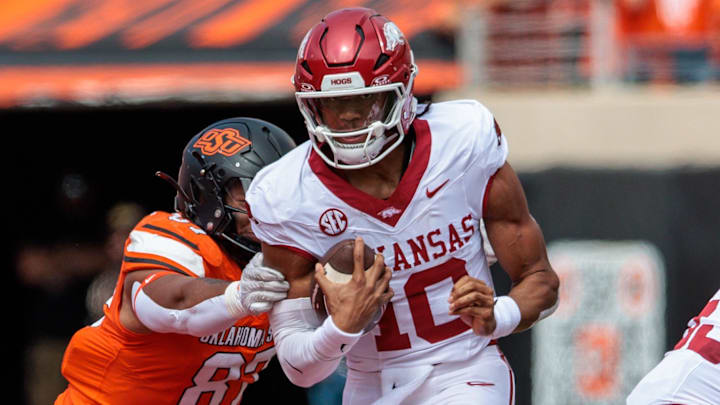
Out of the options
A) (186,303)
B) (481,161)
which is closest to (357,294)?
(481,161)

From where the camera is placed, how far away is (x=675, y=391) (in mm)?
3139

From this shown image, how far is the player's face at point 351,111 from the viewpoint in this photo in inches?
139

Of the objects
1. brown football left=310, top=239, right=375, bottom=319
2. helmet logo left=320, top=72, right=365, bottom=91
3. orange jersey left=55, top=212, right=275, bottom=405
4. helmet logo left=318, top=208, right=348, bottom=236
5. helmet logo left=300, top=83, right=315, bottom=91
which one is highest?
helmet logo left=320, top=72, right=365, bottom=91

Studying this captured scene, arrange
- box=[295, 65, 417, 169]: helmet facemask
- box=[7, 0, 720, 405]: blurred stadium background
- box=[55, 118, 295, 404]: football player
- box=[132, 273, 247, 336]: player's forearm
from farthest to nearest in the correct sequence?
box=[7, 0, 720, 405]: blurred stadium background < box=[55, 118, 295, 404]: football player < box=[132, 273, 247, 336]: player's forearm < box=[295, 65, 417, 169]: helmet facemask

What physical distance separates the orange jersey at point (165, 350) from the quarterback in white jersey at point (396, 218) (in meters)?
0.51

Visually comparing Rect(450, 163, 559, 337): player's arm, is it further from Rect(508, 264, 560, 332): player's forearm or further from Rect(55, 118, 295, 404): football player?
Rect(55, 118, 295, 404): football player

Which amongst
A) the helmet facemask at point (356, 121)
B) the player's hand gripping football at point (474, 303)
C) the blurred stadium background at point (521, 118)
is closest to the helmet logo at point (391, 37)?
the helmet facemask at point (356, 121)

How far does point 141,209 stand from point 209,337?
6.77 m

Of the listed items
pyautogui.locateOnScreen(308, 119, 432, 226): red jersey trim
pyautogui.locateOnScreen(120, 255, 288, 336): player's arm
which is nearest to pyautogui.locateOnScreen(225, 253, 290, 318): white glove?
pyautogui.locateOnScreen(120, 255, 288, 336): player's arm

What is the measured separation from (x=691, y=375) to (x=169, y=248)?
170 centimetres

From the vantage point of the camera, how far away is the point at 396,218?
11.7ft

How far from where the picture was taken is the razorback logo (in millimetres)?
4246

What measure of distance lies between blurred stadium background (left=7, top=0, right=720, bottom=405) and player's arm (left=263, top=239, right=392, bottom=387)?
4.24 metres

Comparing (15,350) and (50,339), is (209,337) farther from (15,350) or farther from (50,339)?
(15,350)
